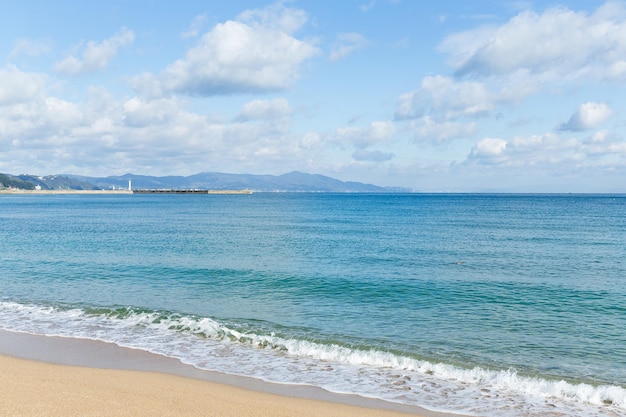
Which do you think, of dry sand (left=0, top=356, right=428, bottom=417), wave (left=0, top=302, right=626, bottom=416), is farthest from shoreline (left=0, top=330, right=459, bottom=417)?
wave (left=0, top=302, right=626, bottom=416)

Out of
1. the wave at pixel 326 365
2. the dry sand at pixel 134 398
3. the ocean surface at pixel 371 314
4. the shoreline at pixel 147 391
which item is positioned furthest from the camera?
the ocean surface at pixel 371 314

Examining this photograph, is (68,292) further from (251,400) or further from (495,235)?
(495,235)

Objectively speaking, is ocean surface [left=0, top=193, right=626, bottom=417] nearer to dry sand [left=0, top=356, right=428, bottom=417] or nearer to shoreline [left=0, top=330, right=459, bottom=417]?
shoreline [left=0, top=330, right=459, bottom=417]

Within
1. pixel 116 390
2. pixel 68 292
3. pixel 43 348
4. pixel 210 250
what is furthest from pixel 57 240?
pixel 116 390

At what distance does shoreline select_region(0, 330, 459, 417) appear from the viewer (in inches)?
408

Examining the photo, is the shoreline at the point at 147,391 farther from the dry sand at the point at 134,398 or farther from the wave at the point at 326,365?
the wave at the point at 326,365

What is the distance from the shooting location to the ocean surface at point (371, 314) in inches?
→ 511

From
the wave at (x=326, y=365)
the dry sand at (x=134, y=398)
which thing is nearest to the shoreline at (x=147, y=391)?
the dry sand at (x=134, y=398)

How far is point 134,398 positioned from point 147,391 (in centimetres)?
59

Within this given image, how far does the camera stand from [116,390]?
37.9 ft

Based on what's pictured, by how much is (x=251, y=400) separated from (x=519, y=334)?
10.6 metres

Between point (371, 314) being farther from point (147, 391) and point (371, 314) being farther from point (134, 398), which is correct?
point (134, 398)

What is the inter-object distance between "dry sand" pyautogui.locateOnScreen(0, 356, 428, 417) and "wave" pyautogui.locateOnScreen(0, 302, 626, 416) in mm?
1447

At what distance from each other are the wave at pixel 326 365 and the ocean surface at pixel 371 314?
0.19 feet
